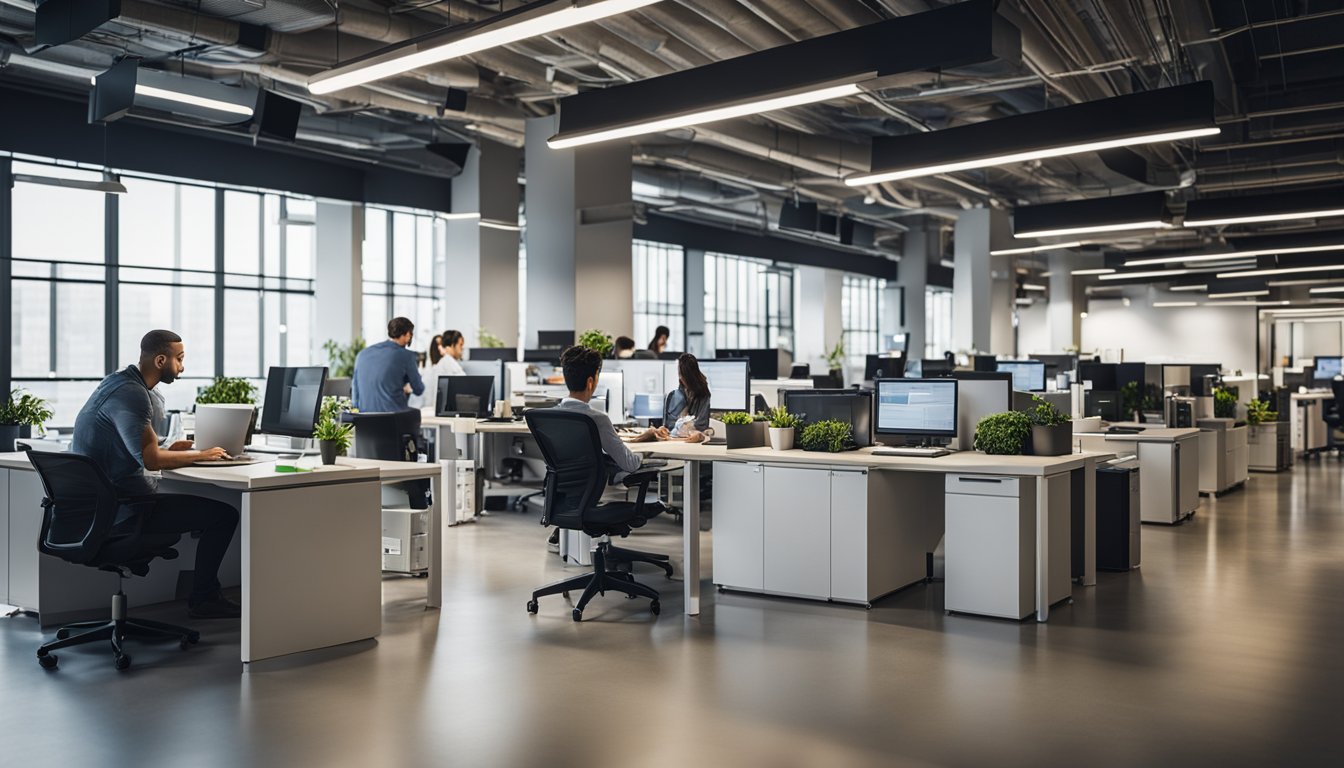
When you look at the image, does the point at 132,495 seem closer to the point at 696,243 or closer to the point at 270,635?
the point at 270,635

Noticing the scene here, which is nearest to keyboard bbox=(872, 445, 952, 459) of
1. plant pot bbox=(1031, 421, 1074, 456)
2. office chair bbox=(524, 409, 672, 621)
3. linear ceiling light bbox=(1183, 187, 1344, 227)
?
plant pot bbox=(1031, 421, 1074, 456)

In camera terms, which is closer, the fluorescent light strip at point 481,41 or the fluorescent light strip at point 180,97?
the fluorescent light strip at point 481,41

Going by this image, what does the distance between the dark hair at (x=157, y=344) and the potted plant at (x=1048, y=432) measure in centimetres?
451

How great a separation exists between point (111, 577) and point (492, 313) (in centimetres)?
922

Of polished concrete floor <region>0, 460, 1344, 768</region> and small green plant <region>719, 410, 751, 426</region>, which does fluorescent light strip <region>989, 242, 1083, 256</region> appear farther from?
small green plant <region>719, 410, 751, 426</region>

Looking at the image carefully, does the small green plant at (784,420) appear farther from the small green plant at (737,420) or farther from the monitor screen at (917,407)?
the monitor screen at (917,407)

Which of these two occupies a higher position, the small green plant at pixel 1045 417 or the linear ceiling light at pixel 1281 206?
the linear ceiling light at pixel 1281 206

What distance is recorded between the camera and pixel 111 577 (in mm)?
5633

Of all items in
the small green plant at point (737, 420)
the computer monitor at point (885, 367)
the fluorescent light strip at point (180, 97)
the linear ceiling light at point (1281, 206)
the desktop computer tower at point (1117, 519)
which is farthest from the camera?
the computer monitor at point (885, 367)

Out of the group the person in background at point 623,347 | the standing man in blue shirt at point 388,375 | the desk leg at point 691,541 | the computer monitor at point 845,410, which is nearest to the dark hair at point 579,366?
the desk leg at point 691,541

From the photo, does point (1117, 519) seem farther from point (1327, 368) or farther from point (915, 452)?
→ point (1327, 368)

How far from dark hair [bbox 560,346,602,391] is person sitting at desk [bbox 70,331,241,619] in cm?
179

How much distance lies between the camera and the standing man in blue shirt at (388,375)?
835 centimetres

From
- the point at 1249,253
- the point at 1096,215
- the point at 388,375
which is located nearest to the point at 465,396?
the point at 388,375
